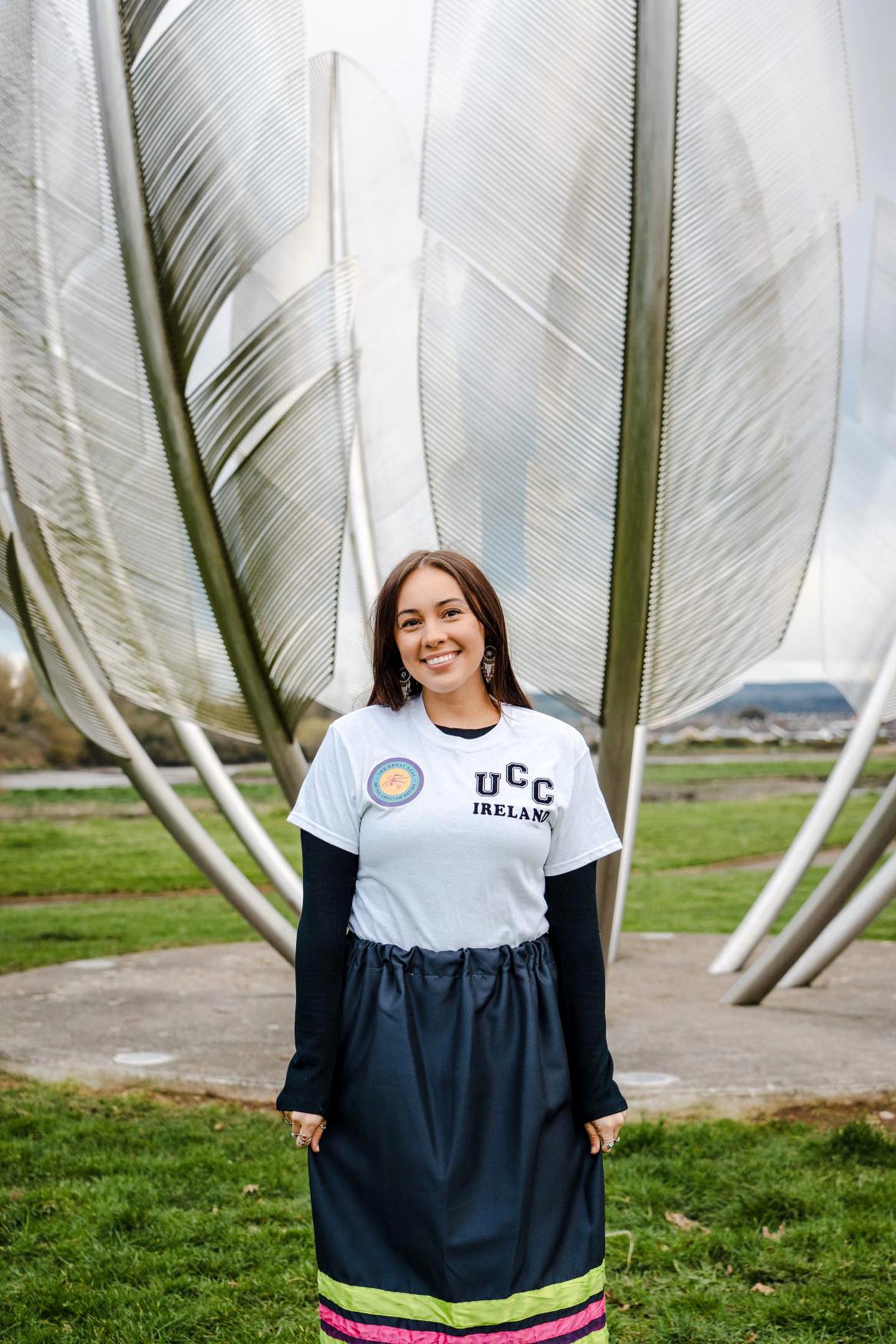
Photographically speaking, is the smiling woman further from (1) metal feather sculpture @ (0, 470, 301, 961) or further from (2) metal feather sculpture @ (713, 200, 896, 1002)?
(2) metal feather sculpture @ (713, 200, 896, 1002)

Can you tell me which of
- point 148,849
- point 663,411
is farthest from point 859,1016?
point 148,849

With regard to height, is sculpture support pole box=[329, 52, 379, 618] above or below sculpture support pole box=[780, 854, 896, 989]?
above

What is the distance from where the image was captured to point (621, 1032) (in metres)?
4.81

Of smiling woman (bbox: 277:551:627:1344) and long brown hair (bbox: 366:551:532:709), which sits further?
long brown hair (bbox: 366:551:532:709)

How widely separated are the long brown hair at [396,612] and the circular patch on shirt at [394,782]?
124mm

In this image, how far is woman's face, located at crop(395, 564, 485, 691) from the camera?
1.75 metres

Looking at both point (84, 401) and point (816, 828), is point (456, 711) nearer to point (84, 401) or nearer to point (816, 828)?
point (84, 401)

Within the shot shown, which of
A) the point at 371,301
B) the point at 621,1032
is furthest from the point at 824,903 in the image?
the point at 371,301

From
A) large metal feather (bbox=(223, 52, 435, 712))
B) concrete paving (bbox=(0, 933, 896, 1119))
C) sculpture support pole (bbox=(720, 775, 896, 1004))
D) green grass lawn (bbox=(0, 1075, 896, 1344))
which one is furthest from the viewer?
large metal feather (bbox=(223, 52, 435, 712))

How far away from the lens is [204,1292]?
2.83m

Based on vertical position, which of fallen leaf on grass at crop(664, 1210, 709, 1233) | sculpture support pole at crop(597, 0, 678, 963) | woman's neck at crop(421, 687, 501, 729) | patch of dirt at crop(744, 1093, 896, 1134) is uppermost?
sculpture support pole at crop(597, 0, 678, 963)

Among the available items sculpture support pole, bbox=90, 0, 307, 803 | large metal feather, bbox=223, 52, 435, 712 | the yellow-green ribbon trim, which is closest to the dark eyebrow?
the yellow-green ribbon trim

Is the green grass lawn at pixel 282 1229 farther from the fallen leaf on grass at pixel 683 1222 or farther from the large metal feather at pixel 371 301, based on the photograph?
the large metal feather at pixel 371 301

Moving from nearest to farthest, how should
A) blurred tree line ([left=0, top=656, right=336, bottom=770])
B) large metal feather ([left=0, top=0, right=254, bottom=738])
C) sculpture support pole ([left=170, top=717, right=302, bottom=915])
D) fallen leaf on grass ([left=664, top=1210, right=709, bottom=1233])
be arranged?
fallen leaf on grass ([left=664, top=1210, right=709, bottom=1233])
large metal feather ([left=0, top=0, right=254, bottom=738])
sculpture support pole ([left=170, top=717, right=302, bottom=915])
blurred tree line ([left=0, top=656, right=336, bottom=770])
